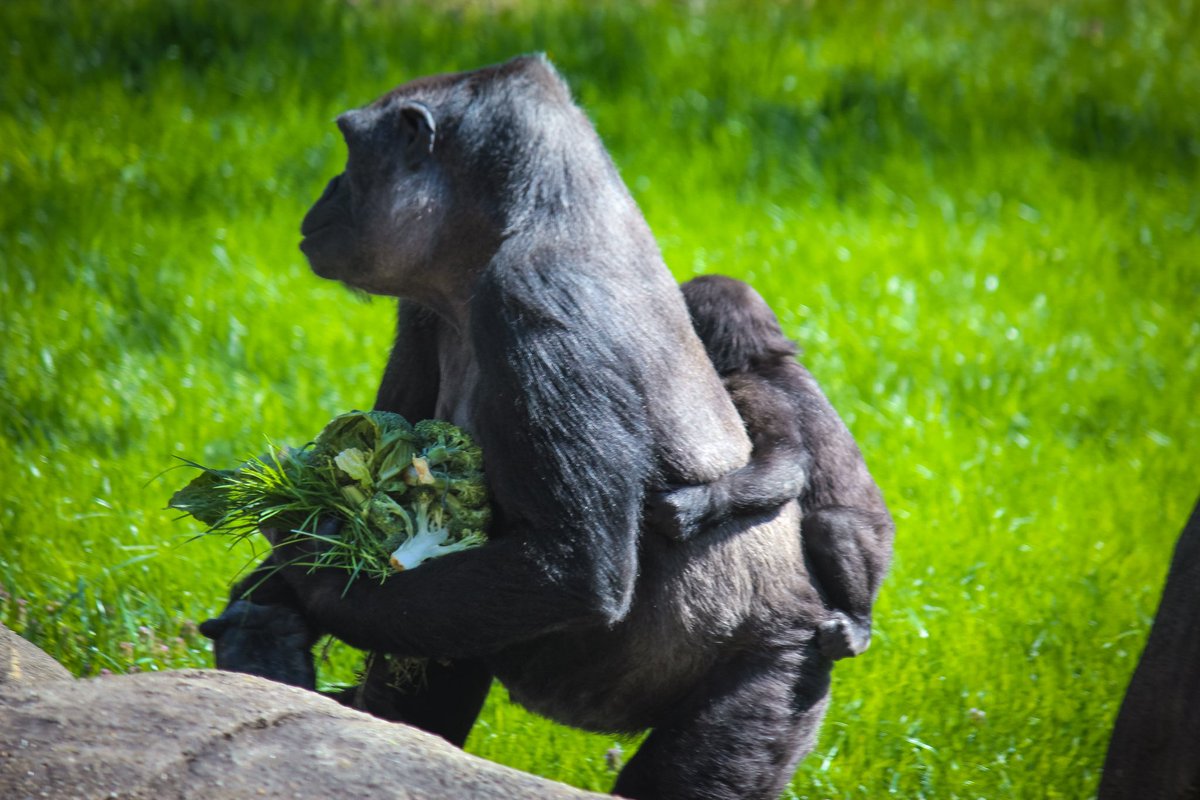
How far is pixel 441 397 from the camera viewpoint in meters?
3.59

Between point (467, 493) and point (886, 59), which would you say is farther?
point (886, 59)

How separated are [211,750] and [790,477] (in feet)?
4.79

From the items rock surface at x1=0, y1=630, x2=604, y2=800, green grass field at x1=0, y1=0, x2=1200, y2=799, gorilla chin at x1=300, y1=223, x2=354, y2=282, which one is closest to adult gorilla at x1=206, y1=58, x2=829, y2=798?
gorilla chin at x1=300, y1=223, x2=354, y2=282

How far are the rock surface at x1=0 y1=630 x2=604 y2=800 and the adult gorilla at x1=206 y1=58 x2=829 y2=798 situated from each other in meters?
0.46

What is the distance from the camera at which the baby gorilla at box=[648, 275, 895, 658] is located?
3.21 m

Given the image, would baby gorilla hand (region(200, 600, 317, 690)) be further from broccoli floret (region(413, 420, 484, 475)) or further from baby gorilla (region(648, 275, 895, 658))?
baby gorilla (region(648, 275, 895, 658))

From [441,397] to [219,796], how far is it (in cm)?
137

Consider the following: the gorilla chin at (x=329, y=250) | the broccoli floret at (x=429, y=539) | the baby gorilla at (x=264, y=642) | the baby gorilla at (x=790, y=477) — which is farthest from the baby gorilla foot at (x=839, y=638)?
the gorilla chin at (x=329, y=250)

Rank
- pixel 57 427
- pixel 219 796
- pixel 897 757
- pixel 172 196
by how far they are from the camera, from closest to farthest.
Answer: pixel 219 796 < pixel 897 757 < pixel 57 427 < pixel 172 196

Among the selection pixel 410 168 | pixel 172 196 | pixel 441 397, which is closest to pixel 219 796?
pixel 441 397

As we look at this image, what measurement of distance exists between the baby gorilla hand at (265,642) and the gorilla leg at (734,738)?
0.79 meters

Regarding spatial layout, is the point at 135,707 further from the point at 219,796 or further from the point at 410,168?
the point at 410,168

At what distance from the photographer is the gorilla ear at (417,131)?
344 centimetres

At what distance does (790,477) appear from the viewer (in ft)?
10.8
